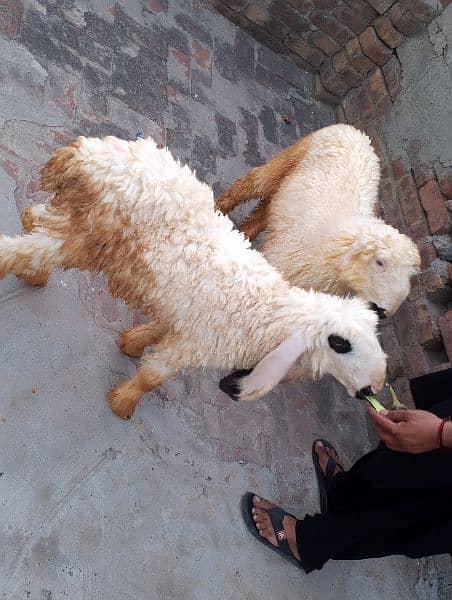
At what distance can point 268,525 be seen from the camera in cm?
298

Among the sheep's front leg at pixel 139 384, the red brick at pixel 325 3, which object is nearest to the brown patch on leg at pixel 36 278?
the sheep's front leg at pixel 139 384

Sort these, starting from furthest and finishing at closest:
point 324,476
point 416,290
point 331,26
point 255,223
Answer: point 331,26 < point 416,290 < point 255,223 < point 324,476

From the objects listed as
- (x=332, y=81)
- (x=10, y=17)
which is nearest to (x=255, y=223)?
(x=10, y=17)

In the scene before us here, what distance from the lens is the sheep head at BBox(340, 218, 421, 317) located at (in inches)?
106

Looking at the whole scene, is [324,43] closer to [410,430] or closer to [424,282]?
[424,282]

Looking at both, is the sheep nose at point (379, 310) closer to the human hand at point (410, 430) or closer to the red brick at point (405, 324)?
the human hand at point (410, 430)

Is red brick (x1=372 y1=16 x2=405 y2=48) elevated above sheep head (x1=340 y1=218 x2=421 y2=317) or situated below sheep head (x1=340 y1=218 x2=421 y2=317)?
above

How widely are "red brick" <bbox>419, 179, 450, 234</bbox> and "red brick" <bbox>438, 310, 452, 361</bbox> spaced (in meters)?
0.70

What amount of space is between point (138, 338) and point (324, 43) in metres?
3.71

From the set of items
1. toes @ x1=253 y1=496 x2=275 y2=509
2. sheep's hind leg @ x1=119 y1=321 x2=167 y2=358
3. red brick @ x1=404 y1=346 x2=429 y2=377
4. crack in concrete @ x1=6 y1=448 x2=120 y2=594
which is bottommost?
toes @ x1=253 y1=496 x2=275 y2=509

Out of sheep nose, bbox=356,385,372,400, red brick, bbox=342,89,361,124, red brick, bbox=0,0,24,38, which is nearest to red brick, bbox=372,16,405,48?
red brick, bbox=342,89,361,124

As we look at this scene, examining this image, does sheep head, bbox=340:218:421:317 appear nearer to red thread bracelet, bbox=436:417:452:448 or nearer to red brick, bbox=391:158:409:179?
red thread bracelet, bbox=436:417:452:448

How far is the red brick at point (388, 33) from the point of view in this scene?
15.9ft

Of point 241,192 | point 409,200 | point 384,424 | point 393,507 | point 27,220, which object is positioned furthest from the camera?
point 409,200
